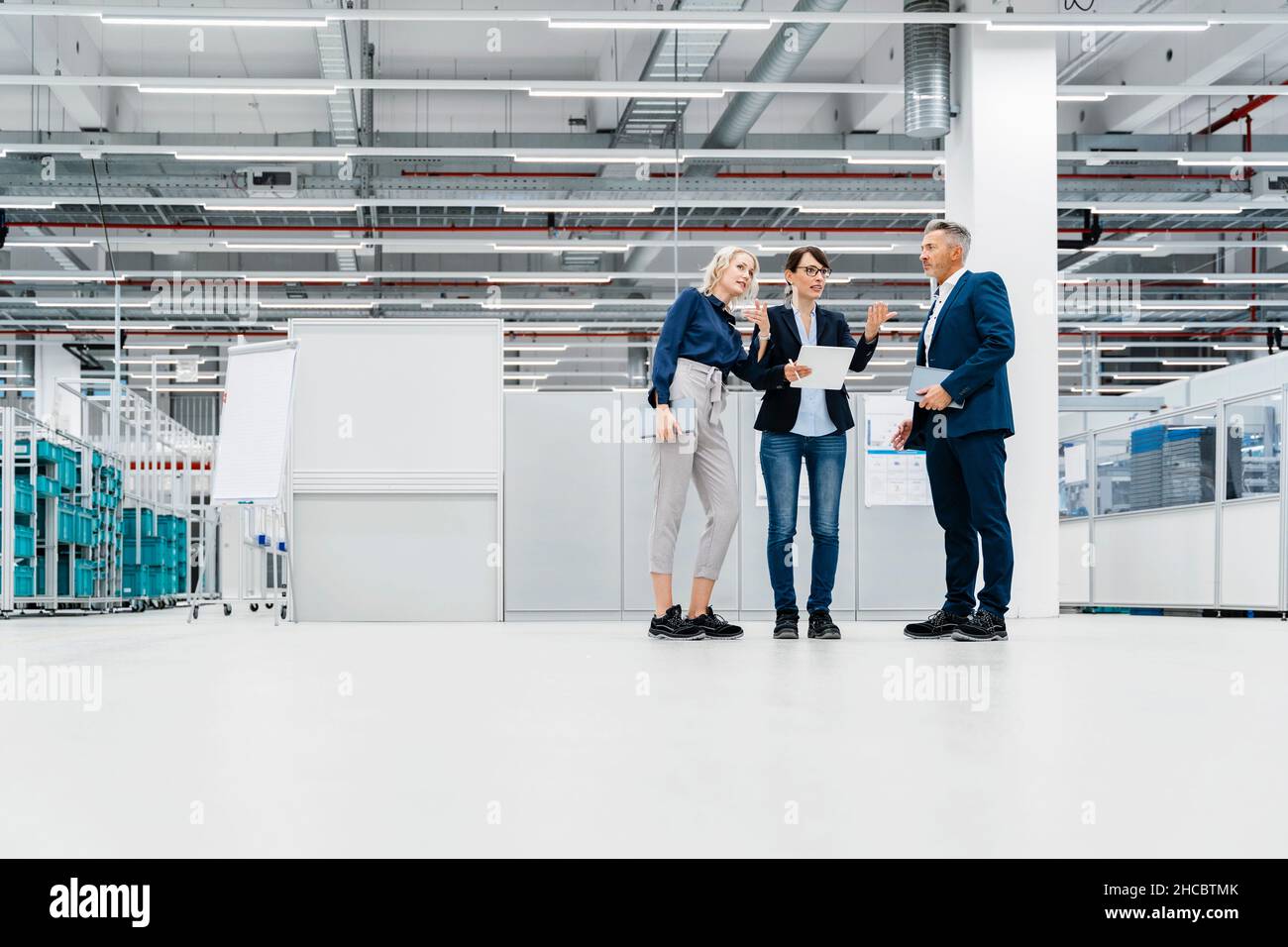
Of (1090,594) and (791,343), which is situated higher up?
(791,343)

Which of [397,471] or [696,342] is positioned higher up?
[696,342]

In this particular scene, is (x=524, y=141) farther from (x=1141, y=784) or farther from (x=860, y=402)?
(x=1141, y=784)

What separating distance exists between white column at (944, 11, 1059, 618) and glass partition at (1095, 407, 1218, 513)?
225 centimetres

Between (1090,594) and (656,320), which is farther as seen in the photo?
(656,320)

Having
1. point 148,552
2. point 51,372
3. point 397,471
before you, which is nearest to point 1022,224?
point 397,471

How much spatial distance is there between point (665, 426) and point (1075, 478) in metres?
6.16

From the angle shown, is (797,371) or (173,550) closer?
(797,371)

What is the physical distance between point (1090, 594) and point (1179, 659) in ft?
18.6

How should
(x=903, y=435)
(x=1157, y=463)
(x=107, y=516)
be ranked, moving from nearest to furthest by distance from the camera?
(x=903, y=435)
(x=1157, y=463)
(x=107, y=516)

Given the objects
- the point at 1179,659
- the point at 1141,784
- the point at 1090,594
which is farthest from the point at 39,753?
the point at 1090,594

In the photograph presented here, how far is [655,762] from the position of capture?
1.59m

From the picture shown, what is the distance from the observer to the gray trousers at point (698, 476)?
4.08 metres

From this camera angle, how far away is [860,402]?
6.28 m

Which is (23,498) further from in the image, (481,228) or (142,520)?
(481,228)
